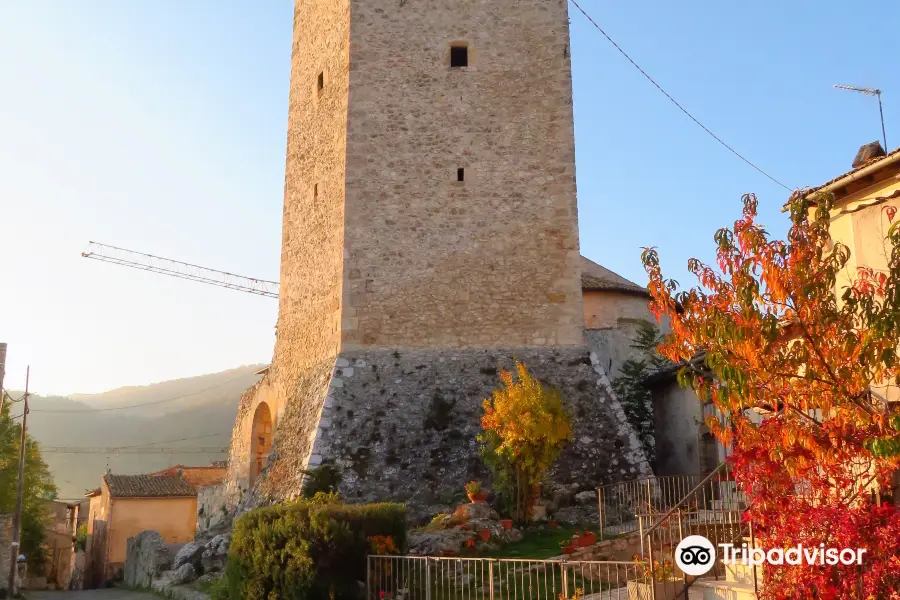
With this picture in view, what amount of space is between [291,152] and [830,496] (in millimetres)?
16704

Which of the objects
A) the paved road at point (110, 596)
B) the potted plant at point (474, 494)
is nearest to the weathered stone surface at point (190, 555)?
the paved road at point (110, 596)

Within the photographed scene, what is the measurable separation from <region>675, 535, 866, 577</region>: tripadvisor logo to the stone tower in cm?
686

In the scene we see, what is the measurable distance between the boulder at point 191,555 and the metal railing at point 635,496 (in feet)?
27.0

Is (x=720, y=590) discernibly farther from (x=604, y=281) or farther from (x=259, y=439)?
(x=604, y=281)

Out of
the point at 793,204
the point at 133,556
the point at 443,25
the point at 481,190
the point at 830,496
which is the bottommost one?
the point at 133,556

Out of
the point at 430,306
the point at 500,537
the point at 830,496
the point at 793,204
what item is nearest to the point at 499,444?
the point at 500,537

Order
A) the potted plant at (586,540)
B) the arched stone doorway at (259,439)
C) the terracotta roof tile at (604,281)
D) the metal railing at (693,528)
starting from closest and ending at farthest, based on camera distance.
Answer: the metal railing at (693,528) < the potted plant at (586,540) < the arched stone doorway at (259,439) < the terracotta roof tile at (604,281)

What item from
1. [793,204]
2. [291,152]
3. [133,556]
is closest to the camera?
[793,204]

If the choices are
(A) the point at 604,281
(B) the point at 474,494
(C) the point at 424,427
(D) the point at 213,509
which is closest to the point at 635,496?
(B) the point at 474,494

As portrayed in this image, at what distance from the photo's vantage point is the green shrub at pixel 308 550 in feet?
39.4

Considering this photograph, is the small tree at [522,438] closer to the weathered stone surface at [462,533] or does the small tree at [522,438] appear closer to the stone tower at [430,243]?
the weathered stone surface at [462,533]

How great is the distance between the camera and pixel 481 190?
19.2 metres

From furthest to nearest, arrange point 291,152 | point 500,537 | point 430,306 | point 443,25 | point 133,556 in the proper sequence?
point 133,556, point 291,152, point 443,25, point 430,306, point 500,537

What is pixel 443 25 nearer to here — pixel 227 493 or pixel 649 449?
pixel 649 449
